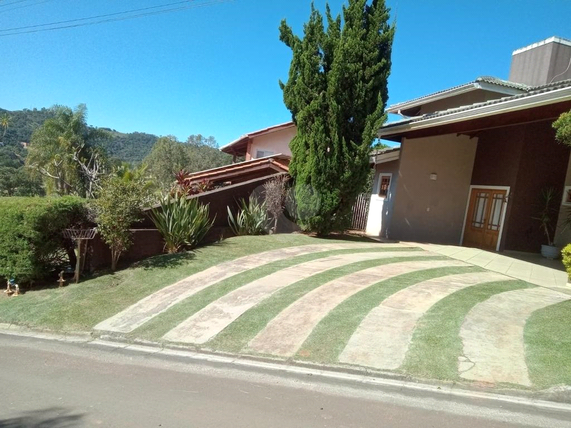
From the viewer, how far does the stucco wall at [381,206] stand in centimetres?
1360

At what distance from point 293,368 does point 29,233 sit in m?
5.79

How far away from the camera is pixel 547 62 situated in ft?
46.7

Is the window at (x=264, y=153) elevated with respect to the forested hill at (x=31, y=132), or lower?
lower

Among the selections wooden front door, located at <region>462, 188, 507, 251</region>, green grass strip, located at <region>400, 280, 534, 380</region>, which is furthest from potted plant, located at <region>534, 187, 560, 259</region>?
green grass strip, located at <region>400, 280, 534, 380</region>

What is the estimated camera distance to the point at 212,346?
4.82m

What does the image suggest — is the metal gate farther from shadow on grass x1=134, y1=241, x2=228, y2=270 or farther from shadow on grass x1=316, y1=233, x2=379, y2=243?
shadow on grass x1=134, y1=241, x2=228, y2=270

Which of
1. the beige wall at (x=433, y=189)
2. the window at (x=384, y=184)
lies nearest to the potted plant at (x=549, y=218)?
the beige wall at (x=433, y=189)

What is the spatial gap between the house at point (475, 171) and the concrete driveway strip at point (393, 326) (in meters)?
6.27

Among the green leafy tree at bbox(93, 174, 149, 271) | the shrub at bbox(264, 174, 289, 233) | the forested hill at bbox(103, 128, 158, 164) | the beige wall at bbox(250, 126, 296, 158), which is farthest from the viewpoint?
the forested hill at bbox(103, 128, 158, 164)

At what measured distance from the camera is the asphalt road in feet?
10.3

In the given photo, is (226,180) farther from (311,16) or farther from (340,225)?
(311,16)

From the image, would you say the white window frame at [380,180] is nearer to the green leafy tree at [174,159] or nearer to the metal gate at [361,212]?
the metal gate at [361,212]

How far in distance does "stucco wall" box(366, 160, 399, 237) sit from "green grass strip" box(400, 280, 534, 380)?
725 cm

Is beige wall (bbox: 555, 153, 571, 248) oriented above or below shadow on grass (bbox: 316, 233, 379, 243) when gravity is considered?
above
